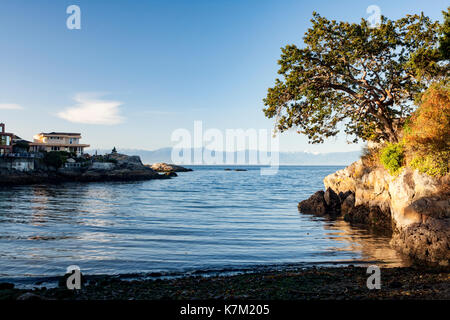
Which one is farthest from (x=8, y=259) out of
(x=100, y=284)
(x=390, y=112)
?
(x=390, y=112)

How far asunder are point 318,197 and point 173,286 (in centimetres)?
2368

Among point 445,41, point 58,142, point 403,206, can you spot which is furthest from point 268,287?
point 58,142

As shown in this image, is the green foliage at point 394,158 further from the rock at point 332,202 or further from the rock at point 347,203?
the rock at point 332,202

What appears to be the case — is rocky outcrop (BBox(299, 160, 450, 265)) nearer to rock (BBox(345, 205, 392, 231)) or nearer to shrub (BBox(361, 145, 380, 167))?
rock (BBox(345, 205, 392, 231))

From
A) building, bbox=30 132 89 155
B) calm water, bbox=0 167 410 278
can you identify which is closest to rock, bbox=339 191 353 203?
calm water, bbox=0 167 410 278

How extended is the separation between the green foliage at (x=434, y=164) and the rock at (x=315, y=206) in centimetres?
1257

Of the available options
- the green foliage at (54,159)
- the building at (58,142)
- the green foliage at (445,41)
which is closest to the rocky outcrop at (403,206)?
the green foliage at (445,41)

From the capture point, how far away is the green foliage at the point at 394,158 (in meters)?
19.9

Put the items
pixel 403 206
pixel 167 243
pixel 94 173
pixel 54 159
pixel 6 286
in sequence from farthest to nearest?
pixel 94 173 < pixel 54 159 < pixel 403 206 < pixel 167 243 < pixel 6 286

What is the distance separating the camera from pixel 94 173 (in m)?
86.2

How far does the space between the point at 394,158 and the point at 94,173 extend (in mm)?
79905

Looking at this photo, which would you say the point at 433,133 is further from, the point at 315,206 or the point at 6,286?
the point at 6,286
